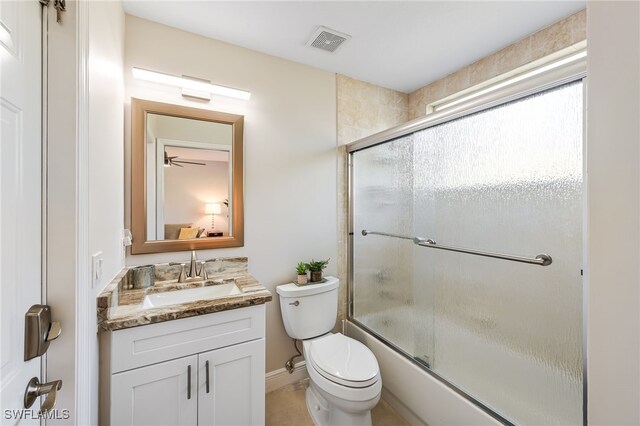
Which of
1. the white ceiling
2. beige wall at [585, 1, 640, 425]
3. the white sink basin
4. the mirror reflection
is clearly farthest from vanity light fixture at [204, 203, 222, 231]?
beige wall at [585, 1, 640, 425]

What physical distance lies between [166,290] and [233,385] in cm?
60

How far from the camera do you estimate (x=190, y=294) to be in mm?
1443

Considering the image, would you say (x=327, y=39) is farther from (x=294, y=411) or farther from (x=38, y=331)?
(x=294, y=411)

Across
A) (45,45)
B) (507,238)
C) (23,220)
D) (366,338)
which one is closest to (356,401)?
(366,338)

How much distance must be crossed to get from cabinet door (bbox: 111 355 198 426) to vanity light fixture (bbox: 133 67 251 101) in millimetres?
1458

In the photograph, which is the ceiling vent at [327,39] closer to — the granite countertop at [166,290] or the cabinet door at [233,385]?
the granite countertop at [166,290]

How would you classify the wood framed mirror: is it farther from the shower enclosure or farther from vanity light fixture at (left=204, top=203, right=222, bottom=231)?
the shower enclosure

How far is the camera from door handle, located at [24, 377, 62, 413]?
0.65 m

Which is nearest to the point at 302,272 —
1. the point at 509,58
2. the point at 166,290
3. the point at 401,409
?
the point at 166,290

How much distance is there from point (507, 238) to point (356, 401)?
1066 mm

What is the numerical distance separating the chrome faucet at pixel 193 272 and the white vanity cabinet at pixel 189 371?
1.50ft

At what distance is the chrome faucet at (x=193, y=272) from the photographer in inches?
60.2

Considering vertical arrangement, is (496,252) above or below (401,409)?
above

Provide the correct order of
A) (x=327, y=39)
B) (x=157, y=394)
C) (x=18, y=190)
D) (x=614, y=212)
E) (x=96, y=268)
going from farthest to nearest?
(x=327, y=39) < (x=157, y=394) < (x=96, y=268) < (x=18, y=190) < (x=614, y=212)
